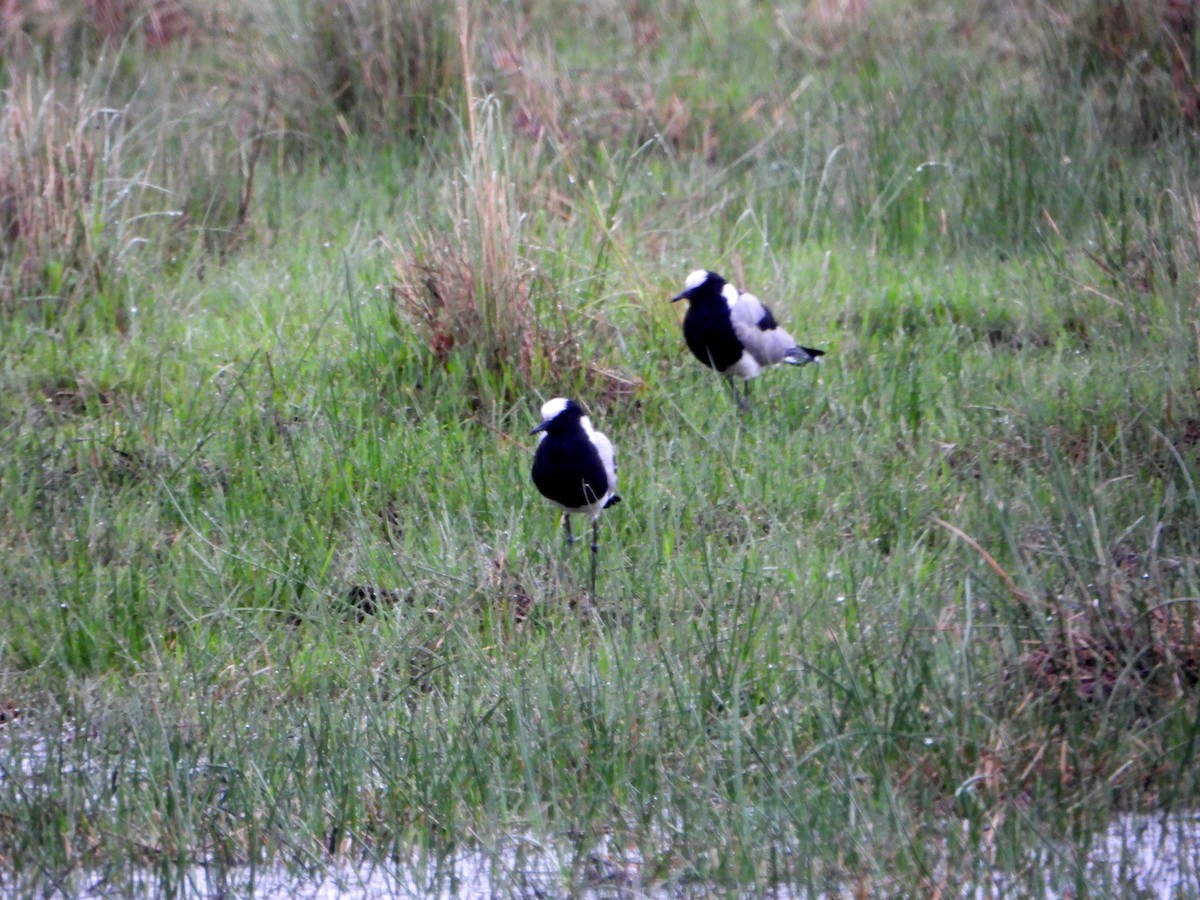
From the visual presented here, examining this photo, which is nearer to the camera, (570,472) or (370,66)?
(570,472)

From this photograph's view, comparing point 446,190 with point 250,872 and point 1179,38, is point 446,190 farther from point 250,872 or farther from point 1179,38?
point 1179,38

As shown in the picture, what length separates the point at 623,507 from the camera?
491cm

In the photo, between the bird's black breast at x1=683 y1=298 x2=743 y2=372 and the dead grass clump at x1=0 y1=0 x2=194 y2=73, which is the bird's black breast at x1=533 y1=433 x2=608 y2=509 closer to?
the bird's black breast at x1=683 y1=298 x2=743 y2=372

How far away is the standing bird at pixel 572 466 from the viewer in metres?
4.47

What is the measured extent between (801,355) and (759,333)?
32cm

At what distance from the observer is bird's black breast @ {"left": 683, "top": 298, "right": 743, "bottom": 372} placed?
546 cm

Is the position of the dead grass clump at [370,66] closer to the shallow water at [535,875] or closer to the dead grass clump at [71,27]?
the dead grass clump at [71,27]

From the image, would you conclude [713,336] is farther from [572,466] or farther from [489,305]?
[572,466]

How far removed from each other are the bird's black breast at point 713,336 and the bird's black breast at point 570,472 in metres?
1.09

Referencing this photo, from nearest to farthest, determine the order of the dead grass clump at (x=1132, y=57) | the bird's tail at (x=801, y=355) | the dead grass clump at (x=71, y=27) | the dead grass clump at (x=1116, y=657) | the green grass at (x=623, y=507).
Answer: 1. the green grass at (x=623, y=507)
2. the dead grass clump at (x=1116, y=657)
3. the bird's tail at (x=801, y=355)
4. the dead grass clump at (x=1132, y=57)
5. the dead grass clump at (x=71, y=27)

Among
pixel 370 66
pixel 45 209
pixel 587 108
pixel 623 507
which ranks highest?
pixel 370 66

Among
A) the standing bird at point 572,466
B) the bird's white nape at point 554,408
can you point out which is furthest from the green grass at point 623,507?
the bird's white nape at point 554,408

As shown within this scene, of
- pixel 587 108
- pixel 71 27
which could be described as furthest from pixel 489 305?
pixel 71 27

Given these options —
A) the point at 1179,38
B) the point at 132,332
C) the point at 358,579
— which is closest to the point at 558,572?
the point at 358,579
